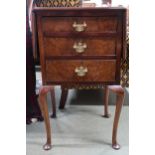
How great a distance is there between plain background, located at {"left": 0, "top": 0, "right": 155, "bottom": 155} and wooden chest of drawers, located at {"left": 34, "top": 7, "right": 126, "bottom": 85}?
1.40ft

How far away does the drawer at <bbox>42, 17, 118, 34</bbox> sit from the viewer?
1138 mm

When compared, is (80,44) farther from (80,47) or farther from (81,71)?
(81,71)

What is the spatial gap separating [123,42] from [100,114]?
0.70 metres

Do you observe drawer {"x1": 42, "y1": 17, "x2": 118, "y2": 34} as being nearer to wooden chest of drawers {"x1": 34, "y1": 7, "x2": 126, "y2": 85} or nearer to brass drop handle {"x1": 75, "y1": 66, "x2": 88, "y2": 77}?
wooden chest of drawers {"x1": 34, "y1": 7, "x2": 126, "y2": 85}

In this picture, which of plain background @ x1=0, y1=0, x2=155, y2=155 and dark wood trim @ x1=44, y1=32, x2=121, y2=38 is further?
dark wood trim @ x1=44, y1=32, x2=121, y2=38

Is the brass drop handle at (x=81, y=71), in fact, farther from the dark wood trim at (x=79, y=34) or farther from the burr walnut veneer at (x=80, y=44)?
the dark wood trim at (x=79, y=34)

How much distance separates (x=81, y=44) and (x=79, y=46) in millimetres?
12

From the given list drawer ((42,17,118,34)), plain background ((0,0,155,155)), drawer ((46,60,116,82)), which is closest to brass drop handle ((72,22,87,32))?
drawer ((42,17,118,34))
